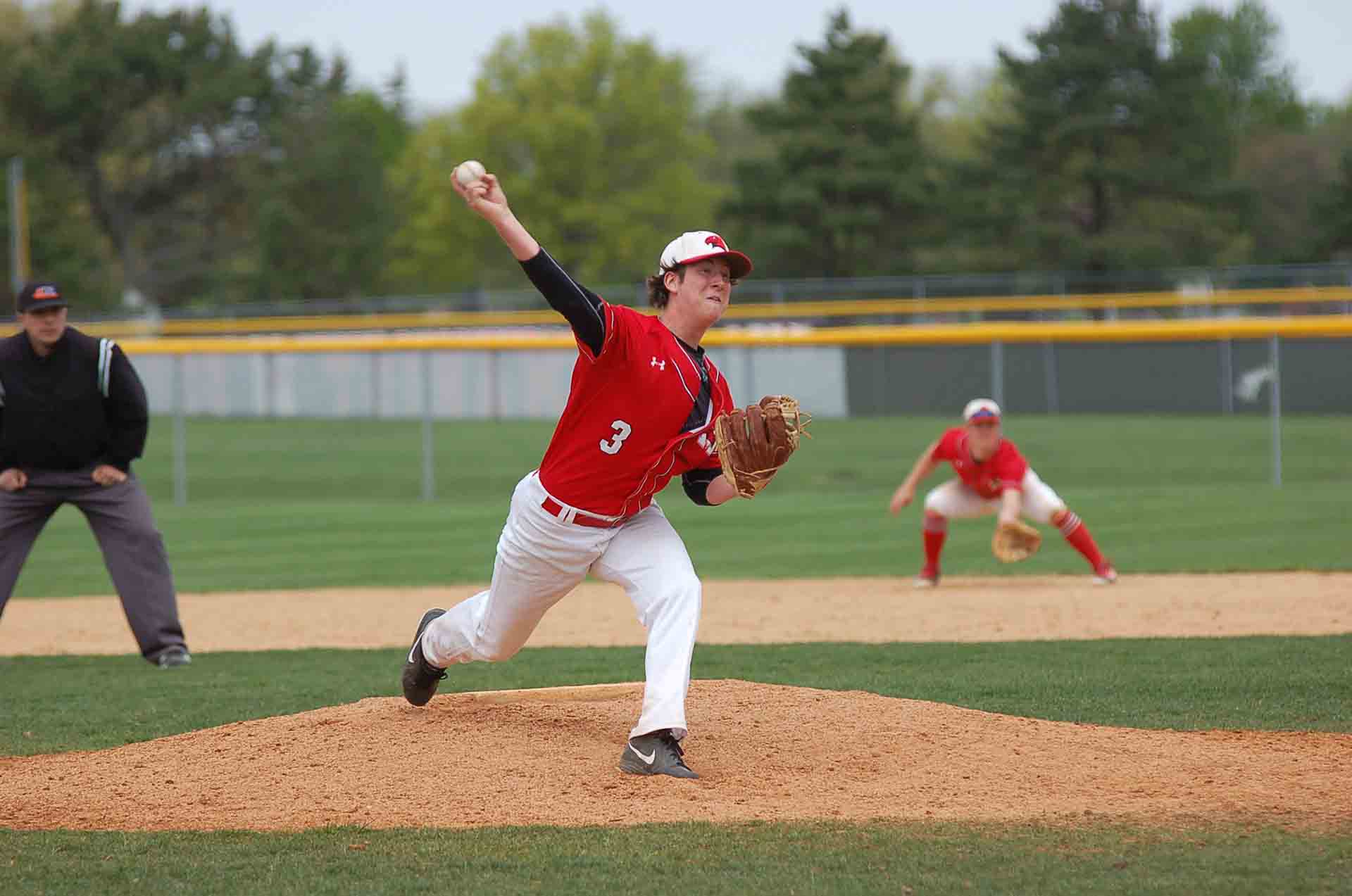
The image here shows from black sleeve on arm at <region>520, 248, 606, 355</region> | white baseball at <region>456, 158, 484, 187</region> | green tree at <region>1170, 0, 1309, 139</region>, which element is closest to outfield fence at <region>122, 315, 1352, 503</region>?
black sleeve on arm at <region>520, 248, 606, 355</region>

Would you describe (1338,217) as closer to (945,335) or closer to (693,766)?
(945,335)

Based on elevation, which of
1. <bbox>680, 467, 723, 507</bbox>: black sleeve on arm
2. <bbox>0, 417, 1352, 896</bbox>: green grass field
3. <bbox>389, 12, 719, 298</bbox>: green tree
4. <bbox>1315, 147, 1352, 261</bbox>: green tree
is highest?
<bbox>389, 12, 719, 298</bbox>: green tree

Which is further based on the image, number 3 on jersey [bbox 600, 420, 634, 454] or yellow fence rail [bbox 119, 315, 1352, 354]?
yellow fence rail [bbox 119, 315, 1352, 354]

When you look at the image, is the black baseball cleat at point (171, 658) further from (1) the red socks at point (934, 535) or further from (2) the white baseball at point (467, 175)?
(1) the red socks at point (934, 535)

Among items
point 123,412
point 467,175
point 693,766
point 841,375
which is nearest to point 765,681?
point 693,766

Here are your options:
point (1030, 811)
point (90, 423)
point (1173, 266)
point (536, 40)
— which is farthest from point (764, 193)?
point (1030, 811)

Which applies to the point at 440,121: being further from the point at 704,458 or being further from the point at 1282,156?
the point at 704,458

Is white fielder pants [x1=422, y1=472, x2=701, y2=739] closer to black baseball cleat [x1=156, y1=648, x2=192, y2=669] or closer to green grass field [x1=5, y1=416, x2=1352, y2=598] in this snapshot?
black baseball cleat [x1=156, y1=648, x2=192, y2=669]

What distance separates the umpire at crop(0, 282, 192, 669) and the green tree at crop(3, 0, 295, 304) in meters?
47.0

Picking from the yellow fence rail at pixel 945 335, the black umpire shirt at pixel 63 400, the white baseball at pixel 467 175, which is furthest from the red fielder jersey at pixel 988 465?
the yellow fence rail at pixel 945 335

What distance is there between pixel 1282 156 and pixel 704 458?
56920mm

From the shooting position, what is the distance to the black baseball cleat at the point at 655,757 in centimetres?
496

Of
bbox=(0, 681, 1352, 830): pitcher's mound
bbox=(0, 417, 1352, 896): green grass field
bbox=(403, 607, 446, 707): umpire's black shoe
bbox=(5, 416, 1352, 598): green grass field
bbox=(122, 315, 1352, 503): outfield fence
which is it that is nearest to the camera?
bbox=(0, 417, 1352, 896): green grass field

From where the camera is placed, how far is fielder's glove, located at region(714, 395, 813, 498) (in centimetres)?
512
